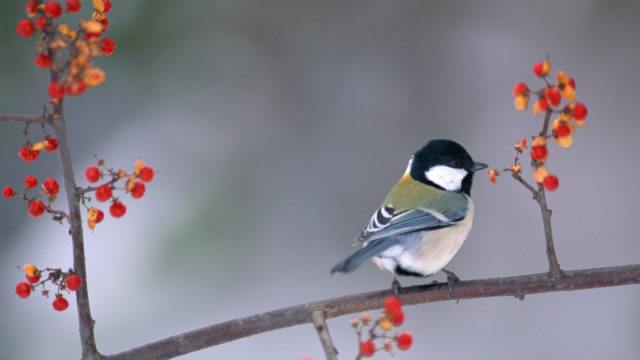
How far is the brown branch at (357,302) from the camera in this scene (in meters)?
1.14

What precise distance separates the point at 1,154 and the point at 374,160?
981 mm

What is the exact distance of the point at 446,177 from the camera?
1729 mm

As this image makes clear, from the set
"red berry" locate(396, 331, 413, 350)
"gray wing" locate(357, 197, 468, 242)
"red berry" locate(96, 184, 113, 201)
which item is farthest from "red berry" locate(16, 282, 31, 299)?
"gray wing" locate(357, 197, 468, 242)

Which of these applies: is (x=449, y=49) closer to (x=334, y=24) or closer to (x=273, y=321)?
(x=334, y=24)

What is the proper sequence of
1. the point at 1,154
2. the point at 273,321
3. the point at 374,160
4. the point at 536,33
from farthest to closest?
the point at 536,33 → the point at 374,160 → the point at 1,154 → the point at 273,321

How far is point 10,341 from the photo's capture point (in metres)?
1.90

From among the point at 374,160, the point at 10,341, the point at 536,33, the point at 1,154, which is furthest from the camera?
the point at 536,33

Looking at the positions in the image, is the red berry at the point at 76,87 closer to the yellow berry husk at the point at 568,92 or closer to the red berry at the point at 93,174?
the red berry at the point at 93,174

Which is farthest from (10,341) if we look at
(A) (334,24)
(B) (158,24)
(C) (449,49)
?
(C) (449,49)

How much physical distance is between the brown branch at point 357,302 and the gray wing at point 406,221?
22 cm

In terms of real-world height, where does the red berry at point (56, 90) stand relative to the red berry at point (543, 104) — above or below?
above

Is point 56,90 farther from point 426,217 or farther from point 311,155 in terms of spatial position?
point 311,155

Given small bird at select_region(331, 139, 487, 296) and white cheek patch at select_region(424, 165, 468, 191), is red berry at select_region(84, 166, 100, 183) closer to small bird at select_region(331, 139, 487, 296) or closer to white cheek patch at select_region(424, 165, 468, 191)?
small bird at select_region(331, 139, 487, 296)

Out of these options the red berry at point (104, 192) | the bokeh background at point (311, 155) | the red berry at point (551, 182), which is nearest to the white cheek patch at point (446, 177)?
the bokeh background at point (311, 155)
